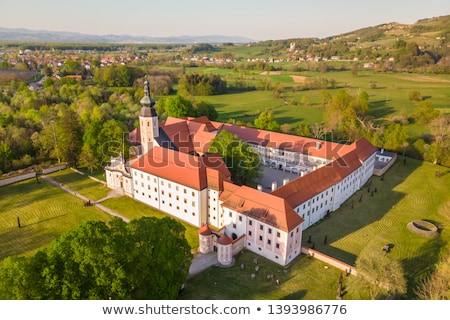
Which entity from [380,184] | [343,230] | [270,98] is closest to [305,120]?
[270,98]

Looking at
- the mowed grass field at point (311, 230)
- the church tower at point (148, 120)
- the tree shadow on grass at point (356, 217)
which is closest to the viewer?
the mowed grass field at point (311, 230)

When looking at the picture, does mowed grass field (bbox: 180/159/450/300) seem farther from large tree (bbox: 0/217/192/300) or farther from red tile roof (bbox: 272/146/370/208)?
large tree (bbox: 0/217/192/300)

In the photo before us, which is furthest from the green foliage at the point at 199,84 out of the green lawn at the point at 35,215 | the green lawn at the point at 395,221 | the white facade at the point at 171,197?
the white facade at the point at 171,197

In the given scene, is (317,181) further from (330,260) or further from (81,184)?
(81,184)

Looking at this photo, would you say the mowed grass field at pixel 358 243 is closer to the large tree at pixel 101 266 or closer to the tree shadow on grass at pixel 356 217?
the tree shadow on grass at pixel 356 217

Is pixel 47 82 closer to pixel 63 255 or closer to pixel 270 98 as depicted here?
pixel 270 98

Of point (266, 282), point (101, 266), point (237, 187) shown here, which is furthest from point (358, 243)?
point (101, 266)

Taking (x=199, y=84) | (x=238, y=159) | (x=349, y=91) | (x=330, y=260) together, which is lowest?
(x=330, y=260)
